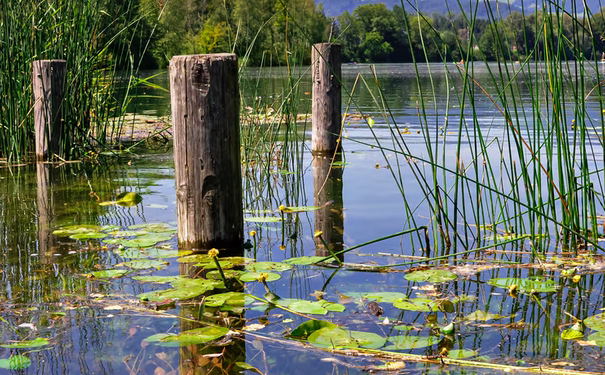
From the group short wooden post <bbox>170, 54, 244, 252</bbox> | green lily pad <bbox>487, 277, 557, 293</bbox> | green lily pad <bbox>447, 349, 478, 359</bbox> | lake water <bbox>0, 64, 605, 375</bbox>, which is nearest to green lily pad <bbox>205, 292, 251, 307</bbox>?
lake water <bbox>0, 64, 605, 375</bbox>

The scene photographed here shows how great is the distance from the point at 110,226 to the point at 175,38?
463 cm

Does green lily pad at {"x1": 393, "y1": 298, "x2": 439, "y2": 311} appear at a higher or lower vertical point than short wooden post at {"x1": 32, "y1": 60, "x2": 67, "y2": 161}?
lower

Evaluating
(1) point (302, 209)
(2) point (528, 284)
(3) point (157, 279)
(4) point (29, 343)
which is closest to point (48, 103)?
(1) point (302, 209)

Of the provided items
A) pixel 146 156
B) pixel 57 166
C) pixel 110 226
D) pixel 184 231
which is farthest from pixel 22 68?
pixel 184 231

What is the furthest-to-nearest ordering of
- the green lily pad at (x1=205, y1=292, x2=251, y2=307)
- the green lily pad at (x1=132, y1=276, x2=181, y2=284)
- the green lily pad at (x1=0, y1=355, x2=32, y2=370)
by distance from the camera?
1. the green lily pad at (x1=132, y1=276, x2=181, y2=284)
2. the green lily pad at (x1=205, y1=292, x2=251, y2=307)
3. the green lily pad at (x1=0, y1=355, x2=32, y2=370)

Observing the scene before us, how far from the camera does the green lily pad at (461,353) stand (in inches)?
65.8

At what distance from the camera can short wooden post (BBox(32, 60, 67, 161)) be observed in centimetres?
463

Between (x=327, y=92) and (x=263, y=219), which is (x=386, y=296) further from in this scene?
(x=327, y=92)

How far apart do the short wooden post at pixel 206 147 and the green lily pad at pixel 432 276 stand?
0.79m

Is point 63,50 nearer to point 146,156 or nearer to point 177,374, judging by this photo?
point 146,156

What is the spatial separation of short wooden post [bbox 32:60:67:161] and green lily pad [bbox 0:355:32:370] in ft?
10.7

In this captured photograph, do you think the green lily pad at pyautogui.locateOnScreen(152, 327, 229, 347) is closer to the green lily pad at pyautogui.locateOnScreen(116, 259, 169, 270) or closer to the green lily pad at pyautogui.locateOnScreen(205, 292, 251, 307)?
the green lily pad at pyautogui.locateOnScreen(205, 292, 251, 307)

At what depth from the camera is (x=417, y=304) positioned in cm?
207

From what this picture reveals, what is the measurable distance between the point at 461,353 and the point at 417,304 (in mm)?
388
